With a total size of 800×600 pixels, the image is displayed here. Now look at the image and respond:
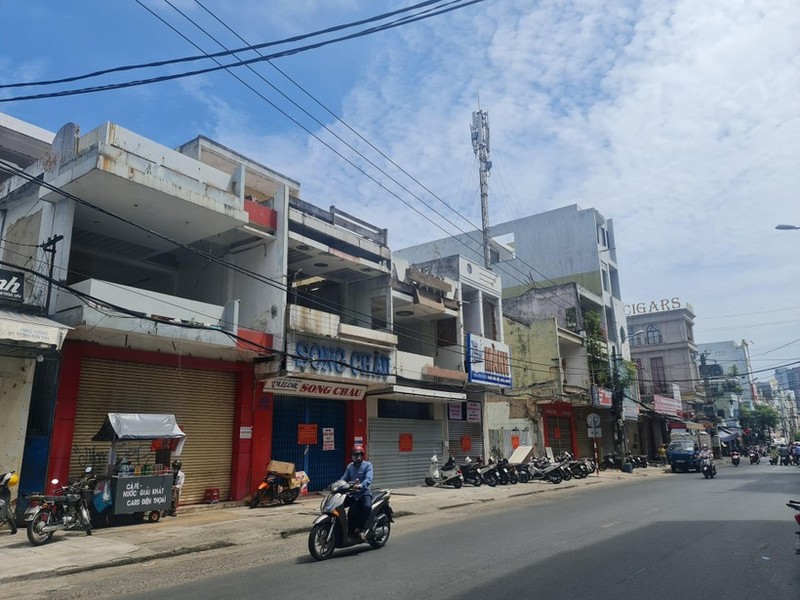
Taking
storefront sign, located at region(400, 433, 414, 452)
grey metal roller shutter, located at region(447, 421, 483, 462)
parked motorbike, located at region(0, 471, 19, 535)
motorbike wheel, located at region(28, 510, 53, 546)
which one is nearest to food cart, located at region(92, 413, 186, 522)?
parked motorbike, located at region(0, 471, 19, 535)

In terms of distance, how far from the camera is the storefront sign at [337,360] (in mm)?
16219

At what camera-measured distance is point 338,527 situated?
8.38 meters

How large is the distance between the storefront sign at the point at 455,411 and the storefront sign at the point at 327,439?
6.76 m

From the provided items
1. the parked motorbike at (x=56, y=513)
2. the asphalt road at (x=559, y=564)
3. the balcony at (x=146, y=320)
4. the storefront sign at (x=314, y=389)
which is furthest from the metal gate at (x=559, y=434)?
the parked motorbike at (x=56, y=513)

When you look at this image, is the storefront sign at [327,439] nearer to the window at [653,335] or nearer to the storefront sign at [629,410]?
the storefront sign at [629,410]

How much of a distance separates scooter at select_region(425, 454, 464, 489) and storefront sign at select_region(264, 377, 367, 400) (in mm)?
4429

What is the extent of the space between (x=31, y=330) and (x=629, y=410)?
35765mm

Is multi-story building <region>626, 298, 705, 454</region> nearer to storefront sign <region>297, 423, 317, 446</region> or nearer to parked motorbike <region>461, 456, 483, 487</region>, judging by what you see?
parked motorbike <region>461, 456, 483, 487</region>

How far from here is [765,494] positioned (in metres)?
16.2

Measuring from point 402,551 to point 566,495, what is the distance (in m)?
11.5

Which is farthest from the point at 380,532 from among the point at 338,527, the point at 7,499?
the point at 7,499

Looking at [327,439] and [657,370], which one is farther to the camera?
[657,370]

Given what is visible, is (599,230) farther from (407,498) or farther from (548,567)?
(548,567)

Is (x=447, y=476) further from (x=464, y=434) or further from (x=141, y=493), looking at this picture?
(x=141, y=493)
